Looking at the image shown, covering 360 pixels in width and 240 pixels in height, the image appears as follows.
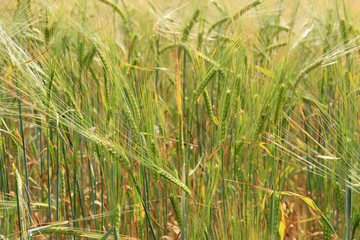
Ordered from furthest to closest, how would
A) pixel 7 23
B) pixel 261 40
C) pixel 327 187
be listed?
pixel 261 40 → pixel 327 187 → pixel 7 23

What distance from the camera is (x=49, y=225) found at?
908 millimetres

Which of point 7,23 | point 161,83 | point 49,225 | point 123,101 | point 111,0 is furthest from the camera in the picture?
point 161,83

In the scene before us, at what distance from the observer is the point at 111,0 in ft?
6.45

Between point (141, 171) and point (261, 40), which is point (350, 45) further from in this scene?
point (141, 171)

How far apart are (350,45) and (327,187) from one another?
23.0 inches

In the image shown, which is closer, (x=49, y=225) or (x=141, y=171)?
(x=49, y=225)

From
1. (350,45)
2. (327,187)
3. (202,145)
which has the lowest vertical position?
(327,187)

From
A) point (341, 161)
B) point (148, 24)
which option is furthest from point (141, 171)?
point (148, 24)

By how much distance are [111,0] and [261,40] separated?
0.71 meters

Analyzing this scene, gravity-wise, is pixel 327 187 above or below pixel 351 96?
below

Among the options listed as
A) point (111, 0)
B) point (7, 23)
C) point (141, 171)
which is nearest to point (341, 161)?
point (141, 171)

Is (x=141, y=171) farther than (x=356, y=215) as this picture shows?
Yes

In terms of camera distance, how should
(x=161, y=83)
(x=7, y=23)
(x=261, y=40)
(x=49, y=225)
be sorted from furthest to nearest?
(x=161, y=83), (x=261, y=40), (x=7, y=23), (x=49, y=225)

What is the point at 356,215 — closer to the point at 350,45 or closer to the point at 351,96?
the point at 351,96
